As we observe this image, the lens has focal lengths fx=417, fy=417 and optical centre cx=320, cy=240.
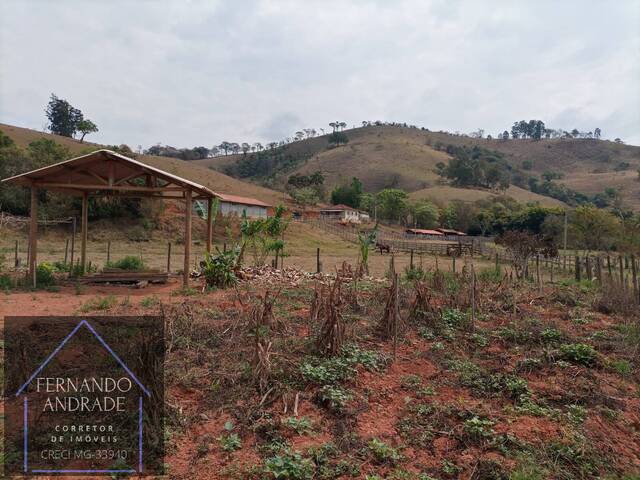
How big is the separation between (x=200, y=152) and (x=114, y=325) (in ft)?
405

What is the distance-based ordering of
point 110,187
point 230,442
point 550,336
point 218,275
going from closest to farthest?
point 230,442, point 550,336, point 110,187, point 218,275

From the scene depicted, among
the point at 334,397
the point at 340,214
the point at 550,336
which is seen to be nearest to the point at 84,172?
the point at 334,397

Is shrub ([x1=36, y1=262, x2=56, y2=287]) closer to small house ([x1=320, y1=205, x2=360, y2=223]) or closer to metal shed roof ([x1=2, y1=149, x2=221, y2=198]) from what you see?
metal shed roof ([x1=2, y1=149, x2=221, y2=198])

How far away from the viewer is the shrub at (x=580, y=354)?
596cm

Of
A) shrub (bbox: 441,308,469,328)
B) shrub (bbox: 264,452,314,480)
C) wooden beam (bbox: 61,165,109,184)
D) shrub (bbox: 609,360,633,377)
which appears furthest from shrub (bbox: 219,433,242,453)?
wooden beam (bbox: 61,165,109,184)

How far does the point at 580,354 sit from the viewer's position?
6.00m

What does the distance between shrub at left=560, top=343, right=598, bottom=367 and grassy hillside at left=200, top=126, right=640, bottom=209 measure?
240 ft

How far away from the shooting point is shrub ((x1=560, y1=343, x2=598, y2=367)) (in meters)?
5.96

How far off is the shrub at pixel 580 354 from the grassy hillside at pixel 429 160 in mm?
73140

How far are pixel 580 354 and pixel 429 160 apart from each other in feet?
337

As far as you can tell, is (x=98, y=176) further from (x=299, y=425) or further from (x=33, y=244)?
(x=299, y=425)

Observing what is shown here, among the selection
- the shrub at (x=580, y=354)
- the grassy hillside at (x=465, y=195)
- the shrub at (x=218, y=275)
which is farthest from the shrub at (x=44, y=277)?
the grassy hillside at (x=465, y=195)

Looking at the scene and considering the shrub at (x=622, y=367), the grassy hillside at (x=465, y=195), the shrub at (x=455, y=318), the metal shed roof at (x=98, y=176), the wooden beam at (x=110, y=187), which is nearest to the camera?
the shrub at (x=622, y=367)

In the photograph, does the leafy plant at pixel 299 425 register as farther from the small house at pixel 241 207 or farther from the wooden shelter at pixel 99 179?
the small house at pixel 241 207
